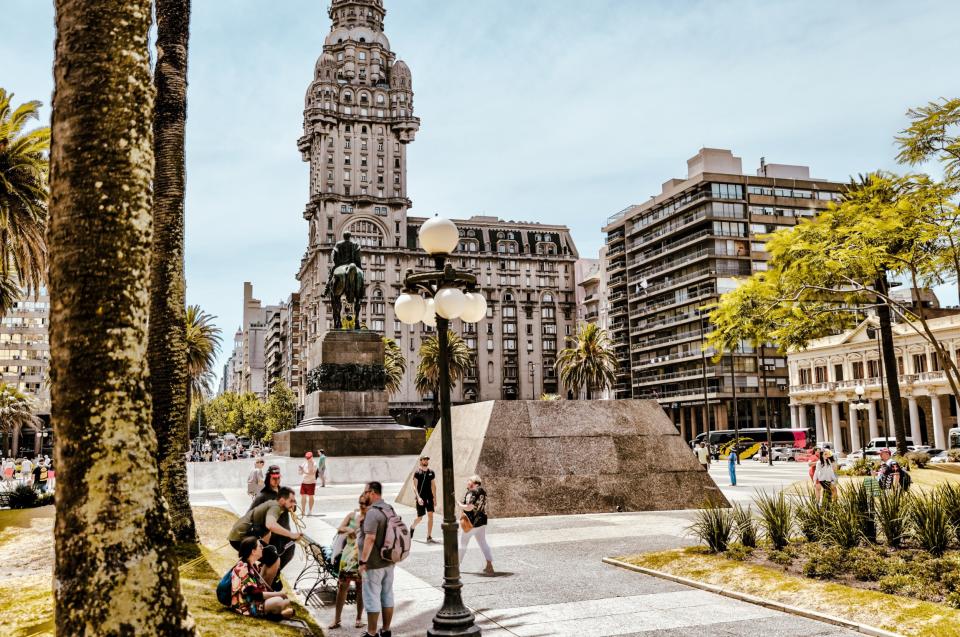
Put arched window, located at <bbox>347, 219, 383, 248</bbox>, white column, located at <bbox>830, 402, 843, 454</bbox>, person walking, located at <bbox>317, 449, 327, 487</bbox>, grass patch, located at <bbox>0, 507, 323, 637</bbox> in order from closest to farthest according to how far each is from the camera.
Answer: grass patch, located at <bbox>0, 507, 323, 637</bbox>
person walking, located at <bbox>317, 449, 327, 487</bbox>
white column, located at <bbox>830, 402, 843, 454</bbox>
arched window, located at <bbox>347, 219, 383, 248</bbox>

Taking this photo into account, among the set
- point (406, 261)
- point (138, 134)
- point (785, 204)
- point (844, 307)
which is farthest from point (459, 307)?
point (406, 261)

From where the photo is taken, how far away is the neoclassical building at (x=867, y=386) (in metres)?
62.7

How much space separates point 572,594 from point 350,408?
2179 centimetres

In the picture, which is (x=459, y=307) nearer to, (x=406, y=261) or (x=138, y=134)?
(x=138, y=134)

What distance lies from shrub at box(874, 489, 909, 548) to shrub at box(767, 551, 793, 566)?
4.85 ft

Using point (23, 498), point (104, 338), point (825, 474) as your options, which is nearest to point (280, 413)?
point (23, 498)

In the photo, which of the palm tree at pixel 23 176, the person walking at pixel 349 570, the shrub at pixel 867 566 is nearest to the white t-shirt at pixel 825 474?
the shrub at pixel 867 566

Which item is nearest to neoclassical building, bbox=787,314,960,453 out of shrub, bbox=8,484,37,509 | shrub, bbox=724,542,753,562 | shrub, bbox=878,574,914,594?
shrub, bbox=724,542,753,562

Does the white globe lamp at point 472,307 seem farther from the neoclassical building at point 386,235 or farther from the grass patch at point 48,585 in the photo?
the neoclassical building at point 386,235

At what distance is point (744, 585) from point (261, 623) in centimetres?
615

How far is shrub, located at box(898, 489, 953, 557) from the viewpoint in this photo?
1005cm

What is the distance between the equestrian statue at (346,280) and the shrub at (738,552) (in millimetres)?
20969

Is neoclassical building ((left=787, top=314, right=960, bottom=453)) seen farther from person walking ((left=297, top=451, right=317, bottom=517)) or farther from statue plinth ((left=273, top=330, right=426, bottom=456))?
person walking ((left=297, top=451, right=317, bottom=517))

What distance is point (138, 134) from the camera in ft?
16.3
